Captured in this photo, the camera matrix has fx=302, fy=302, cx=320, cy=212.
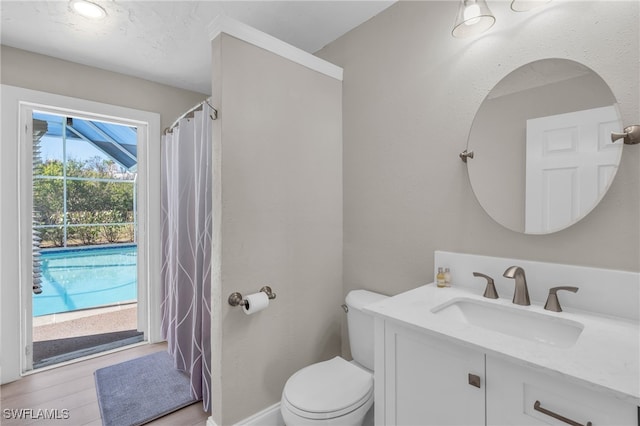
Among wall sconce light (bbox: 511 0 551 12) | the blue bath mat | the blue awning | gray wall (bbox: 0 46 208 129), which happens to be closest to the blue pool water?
the blue awning

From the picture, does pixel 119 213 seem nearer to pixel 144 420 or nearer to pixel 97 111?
pixel 97 111

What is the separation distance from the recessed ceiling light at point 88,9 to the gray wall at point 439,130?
4.58ft

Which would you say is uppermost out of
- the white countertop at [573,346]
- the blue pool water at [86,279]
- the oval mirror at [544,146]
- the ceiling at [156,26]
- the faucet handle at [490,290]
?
the ceiling at [156,26]

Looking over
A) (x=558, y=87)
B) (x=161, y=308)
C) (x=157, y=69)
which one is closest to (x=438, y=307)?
(x=558, y=87)

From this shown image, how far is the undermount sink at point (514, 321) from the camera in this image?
1.05 metres

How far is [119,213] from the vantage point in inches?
125

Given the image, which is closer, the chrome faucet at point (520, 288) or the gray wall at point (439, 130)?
the gray wall at point (439, 130)

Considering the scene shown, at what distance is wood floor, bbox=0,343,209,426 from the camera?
5.88ft

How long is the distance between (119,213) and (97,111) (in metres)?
1.13

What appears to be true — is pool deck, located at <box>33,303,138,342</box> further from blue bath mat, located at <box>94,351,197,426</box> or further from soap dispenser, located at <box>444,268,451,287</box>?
soap dispenser, located at <box>444,268,451,287</box>

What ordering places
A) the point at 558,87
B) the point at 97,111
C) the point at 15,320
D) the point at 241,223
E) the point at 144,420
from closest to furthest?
the point at 558,87, the point at 241,223, the point at 144,420, the point at 15,320, the point at 97,111

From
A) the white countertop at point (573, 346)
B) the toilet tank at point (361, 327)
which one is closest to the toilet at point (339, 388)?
the toilet tank at point (361, 327)

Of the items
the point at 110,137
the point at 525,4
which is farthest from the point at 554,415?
the point at 110,137

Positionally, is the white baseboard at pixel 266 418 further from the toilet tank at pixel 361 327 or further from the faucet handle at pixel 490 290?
the faucet handle at pixel 490 290
